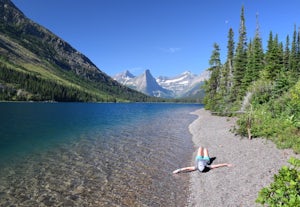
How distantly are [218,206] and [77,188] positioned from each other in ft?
30.6

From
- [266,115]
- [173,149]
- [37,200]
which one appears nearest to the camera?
[37,200]

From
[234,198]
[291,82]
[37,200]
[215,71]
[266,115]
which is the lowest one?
[37,200]

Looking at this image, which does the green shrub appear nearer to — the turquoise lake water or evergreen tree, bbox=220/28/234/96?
the turquoise lake water

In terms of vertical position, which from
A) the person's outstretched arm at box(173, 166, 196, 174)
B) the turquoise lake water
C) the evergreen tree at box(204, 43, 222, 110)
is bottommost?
the turquoise lake water

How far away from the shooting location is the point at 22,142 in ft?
96.9

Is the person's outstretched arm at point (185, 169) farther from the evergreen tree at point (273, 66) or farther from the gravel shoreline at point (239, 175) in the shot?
the evergreen tree at point (273, 66)

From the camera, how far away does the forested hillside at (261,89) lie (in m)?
23.2

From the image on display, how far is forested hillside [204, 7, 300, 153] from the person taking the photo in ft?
76.2

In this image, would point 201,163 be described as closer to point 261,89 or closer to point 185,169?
point 185,169

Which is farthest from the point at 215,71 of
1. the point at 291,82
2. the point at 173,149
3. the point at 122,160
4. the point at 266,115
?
the point at 122,160

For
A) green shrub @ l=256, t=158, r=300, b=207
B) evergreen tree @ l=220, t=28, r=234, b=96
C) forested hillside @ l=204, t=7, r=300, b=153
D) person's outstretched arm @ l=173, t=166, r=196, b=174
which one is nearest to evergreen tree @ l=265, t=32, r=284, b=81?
forested hillside @ l=204, t=7, r=300, b=153

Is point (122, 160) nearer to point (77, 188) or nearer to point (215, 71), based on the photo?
point (77, 188)

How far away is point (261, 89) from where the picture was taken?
41.0 metres

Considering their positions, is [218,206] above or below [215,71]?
below
